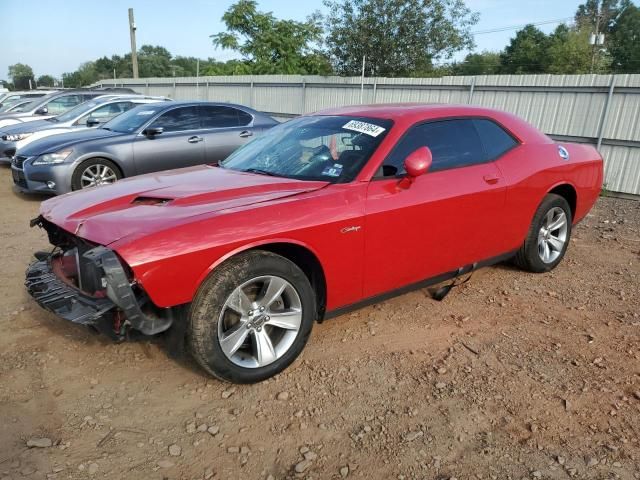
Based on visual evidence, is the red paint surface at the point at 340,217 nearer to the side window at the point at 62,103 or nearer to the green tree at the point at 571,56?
the side window at the point at 62,103

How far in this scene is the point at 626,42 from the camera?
64.9 metres

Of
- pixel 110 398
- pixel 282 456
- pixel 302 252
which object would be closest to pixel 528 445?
pixel 282 456

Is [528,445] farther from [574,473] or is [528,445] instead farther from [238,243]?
[238,243]

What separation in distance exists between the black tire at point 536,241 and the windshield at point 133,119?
5.96 metres

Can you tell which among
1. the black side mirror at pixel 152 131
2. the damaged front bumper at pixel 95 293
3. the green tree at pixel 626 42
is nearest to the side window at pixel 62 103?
the black side mirror at pixel 152 131

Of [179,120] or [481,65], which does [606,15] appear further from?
[179,120]

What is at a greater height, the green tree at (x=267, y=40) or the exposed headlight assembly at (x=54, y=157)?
the green tree at (x=267, y=40)

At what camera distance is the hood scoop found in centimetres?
303

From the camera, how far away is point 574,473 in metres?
2.25

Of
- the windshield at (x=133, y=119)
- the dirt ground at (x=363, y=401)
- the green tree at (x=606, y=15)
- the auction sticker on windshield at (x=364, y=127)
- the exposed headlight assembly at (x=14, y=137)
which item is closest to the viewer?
the dirt ground at (x=363, y=401)

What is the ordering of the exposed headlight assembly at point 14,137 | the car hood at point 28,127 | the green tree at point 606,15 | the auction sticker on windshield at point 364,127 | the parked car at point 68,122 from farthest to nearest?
the green tree at point 606,15, the exposed headlight assembly at point 14,137, the car hood at point 28,127, the parked car at point 68,122, the auction sticker on windshield at point 364,127

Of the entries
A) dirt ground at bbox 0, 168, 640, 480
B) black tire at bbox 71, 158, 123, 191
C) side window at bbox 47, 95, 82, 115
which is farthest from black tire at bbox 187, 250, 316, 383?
side window at bbox 47, 95, 82, 115

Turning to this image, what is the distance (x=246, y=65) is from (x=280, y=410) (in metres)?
23.2

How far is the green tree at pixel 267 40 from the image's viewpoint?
2341cm
